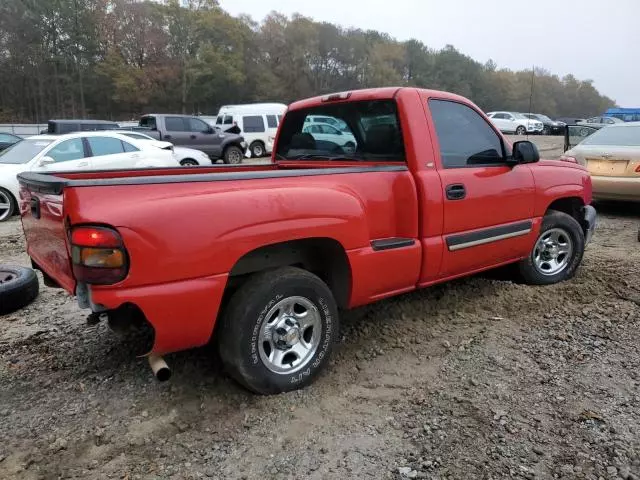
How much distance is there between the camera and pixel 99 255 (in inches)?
93.2

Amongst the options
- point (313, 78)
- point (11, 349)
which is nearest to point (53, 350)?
point (11, 349)

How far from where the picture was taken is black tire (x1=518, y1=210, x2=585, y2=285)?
4664 mm

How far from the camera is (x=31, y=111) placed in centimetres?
4784

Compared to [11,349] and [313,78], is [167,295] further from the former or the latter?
[313,78]

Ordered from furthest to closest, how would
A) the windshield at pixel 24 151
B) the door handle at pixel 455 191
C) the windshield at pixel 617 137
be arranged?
the windshield at pixel 24 151 → the windshield at pixel 617 137 → the door handle at pixel 455 191

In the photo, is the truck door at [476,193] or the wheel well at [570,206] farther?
the wheel well at [570,206]

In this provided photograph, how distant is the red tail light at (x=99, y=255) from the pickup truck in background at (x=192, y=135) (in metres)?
15.7

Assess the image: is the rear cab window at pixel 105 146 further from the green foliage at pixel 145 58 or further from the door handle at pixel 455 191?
the green foliage at pixel 145 58

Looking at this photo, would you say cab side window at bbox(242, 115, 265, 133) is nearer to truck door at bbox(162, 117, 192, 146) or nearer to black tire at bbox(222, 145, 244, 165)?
black tire at bbox(222, 145, 244, 165)

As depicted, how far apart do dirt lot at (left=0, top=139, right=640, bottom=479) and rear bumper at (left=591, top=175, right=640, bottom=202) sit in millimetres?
4143

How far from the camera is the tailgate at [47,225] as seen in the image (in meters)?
2.56

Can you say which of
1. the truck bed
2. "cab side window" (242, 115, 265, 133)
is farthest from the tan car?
"cab side window" (242, 115, 265, 133)

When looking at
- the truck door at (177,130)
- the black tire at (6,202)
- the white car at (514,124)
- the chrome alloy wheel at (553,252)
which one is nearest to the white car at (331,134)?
the chrome alloy wheel at (553,252)

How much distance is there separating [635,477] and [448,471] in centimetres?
83
